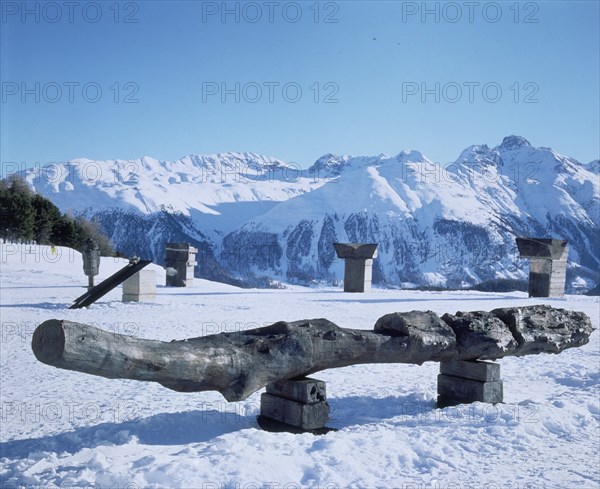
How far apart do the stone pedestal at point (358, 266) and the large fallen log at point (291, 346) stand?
532 inches

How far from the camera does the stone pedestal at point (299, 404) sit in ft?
17.9

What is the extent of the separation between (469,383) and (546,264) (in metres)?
14.4

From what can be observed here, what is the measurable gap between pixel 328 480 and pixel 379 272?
18107 cm

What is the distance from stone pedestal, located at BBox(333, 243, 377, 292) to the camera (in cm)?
2114

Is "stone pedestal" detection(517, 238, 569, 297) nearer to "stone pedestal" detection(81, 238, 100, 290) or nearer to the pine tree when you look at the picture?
"stone pedestal" detection(81, 238, 100, 290)

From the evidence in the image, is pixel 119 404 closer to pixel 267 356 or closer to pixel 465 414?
pixel 267 356

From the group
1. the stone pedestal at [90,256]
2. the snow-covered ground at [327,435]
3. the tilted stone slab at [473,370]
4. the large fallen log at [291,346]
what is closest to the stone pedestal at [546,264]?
the snow-covered ground at [327,435]

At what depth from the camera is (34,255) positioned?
31281 millimetres

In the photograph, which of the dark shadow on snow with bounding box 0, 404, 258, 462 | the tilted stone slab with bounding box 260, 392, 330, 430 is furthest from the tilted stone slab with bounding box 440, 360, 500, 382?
the dark shadow on snow with bounding box 0, 404, 258, 462

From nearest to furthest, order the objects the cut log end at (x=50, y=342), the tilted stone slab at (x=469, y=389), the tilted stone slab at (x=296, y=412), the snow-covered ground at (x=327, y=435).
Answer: the cut log end at (x=50, y=342)
the snow-covered ground at (x=327, y=435)
the tilted stone slab at (x=296, y=412)
the tilted stone slab at (x=469, y=389)

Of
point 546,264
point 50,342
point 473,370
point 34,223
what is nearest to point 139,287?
point 473,370

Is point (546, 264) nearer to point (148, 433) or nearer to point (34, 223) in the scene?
point (148, 433)

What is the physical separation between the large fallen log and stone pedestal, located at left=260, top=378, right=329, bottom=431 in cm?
14

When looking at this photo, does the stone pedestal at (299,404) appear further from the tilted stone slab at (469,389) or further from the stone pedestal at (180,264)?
the stone pedestal at (180,264)
